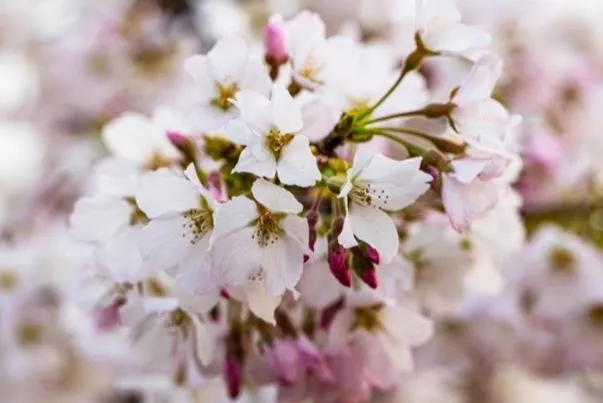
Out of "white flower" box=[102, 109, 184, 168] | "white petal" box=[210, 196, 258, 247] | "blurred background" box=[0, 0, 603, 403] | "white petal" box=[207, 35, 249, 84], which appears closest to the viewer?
"white petal" box=[210, 196, 258, 247]

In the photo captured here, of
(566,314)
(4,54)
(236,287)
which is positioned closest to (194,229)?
(236,287)

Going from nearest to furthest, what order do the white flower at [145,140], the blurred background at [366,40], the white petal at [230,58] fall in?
the white petal at [230,58], the white flower at [145,140], the blurred background at [366,40]

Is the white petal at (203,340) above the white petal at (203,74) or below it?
below

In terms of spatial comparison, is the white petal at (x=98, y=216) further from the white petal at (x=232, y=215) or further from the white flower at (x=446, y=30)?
the white flower at (x=446, y=30)

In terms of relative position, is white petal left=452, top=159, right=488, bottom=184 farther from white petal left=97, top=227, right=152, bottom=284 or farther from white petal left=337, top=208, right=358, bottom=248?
white petal left=97, top=227, right=152, bottom=284

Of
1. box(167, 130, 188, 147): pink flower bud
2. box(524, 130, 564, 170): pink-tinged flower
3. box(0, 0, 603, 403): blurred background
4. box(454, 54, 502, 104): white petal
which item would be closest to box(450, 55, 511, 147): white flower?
box(454, 54, 502, 104): white petal

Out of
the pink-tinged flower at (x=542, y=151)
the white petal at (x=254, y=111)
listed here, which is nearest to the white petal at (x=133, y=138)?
the white petal at (x=254, y=111)

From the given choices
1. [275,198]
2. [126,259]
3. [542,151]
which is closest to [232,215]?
[275,198]
